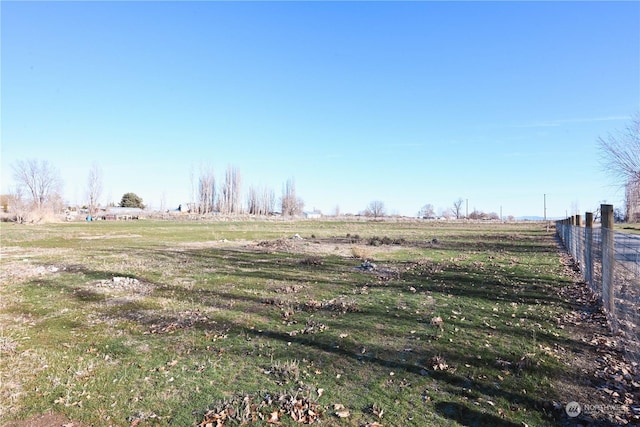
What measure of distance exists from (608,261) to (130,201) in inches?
4847

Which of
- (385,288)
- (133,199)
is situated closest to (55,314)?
(385,288)

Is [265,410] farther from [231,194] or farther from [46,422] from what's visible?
[231,194]

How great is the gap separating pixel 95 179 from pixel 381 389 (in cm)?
10094

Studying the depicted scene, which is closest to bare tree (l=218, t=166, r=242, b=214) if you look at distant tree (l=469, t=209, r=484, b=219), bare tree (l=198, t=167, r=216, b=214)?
bare tree (l=198, t=167, r=216, b=214)

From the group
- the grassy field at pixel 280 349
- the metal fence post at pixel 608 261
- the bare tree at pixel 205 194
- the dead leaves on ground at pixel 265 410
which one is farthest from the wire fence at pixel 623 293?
the bare tree at pixel 205 194

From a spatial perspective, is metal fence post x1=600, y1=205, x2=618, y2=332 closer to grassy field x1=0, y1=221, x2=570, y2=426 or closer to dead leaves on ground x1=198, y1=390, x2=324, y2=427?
grassy field x1=0, y1=221, x2=570, y2=426

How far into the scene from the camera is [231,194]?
101 m

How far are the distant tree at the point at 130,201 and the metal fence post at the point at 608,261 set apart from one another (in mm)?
122652

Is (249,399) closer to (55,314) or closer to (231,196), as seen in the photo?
(55,314)

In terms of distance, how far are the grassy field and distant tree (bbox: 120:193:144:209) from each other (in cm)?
11163

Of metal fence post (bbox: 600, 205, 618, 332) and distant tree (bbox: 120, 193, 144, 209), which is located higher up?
distant tree (bbox: 120, 193, 144, 209)

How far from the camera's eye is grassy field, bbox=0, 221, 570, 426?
3.88 m

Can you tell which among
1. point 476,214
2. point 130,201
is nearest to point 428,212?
point 476,214

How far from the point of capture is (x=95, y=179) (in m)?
87.5
